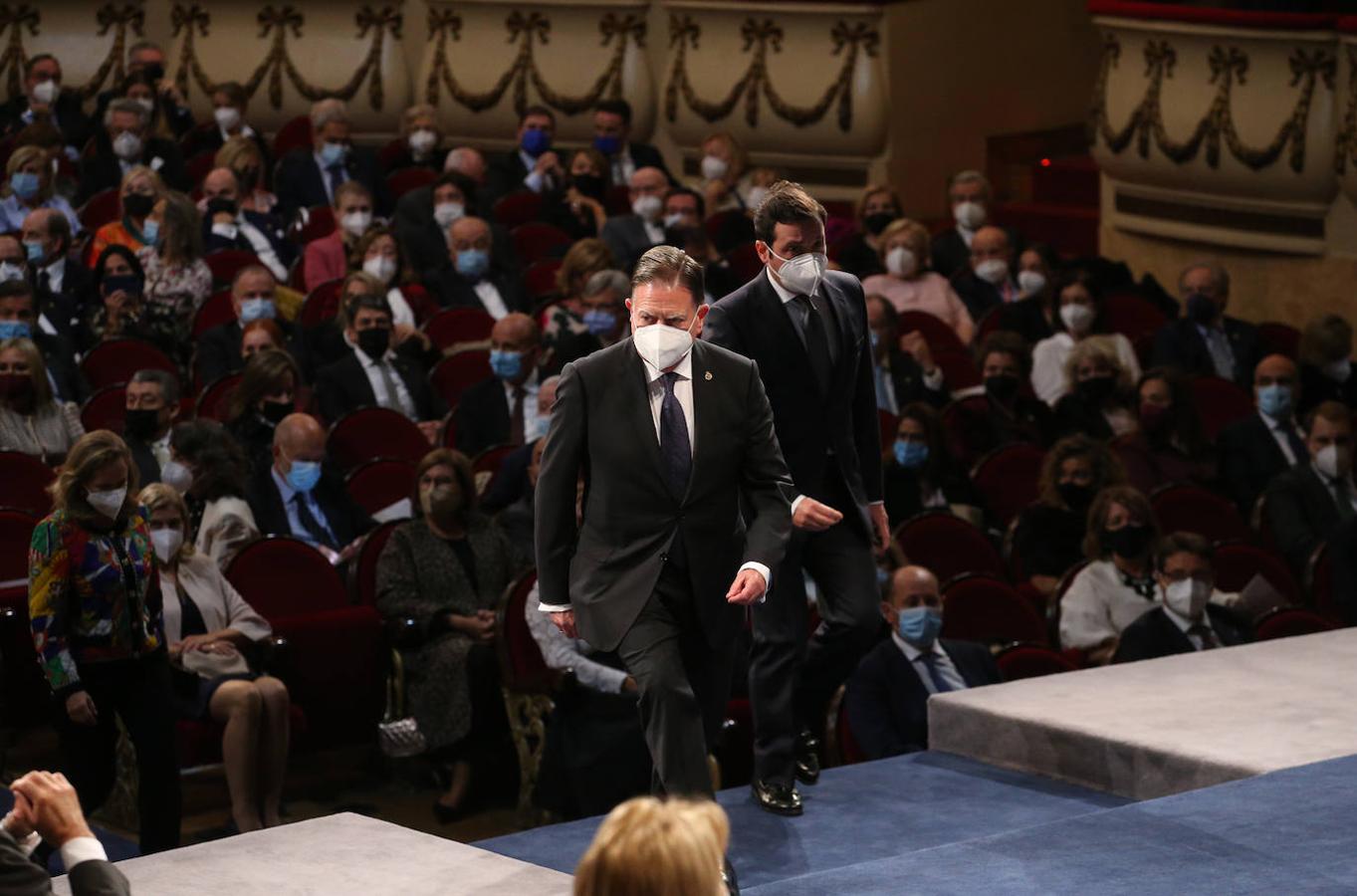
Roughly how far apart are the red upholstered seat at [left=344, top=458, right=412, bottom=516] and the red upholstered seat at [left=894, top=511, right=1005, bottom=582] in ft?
4.74

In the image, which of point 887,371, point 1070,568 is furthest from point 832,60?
point 1070,568

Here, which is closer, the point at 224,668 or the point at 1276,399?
the point at 224,668

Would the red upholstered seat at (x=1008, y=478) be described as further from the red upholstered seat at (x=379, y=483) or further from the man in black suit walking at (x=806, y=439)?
the man in black suit walking at (x=806, y=439)

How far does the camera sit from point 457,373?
738 centimetres

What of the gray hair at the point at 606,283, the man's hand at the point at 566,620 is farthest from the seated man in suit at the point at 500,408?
the man's hand at the point at 566,620

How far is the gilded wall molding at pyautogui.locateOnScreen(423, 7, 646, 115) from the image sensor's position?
11469 mm

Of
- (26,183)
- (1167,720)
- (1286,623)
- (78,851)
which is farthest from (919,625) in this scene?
(26,183)

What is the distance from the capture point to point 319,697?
5.32 metres

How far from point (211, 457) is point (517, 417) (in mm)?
1398

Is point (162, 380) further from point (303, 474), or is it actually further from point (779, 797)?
point (779, 797)

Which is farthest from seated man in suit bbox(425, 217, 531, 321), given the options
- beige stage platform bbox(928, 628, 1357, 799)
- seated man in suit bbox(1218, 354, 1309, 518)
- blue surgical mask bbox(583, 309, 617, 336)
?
beige stage platform bbox(928, 628, 1357, 799)

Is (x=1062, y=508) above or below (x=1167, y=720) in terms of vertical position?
above

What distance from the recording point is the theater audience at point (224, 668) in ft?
15.9

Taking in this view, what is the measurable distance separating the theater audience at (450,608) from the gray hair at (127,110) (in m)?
4.81
